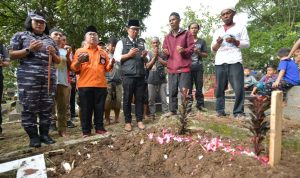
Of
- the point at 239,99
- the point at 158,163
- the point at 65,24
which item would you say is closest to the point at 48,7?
the point at 65,24

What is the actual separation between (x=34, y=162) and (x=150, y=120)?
128 inches

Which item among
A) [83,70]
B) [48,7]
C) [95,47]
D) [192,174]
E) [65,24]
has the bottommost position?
[192,174]

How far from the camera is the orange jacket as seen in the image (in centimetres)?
527

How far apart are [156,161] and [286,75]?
14.4ft

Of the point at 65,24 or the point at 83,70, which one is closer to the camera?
the point at 83,70

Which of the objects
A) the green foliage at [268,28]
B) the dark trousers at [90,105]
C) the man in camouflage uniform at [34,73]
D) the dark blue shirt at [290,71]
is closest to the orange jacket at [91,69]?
the dark trousers at [90,105]

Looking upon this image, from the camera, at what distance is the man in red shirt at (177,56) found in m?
5.82

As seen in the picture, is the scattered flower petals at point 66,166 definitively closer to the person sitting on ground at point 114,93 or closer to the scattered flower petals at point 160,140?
the scattered flower petals at point 160,140

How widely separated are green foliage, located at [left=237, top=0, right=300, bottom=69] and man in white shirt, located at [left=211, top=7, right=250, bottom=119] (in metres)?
19.2

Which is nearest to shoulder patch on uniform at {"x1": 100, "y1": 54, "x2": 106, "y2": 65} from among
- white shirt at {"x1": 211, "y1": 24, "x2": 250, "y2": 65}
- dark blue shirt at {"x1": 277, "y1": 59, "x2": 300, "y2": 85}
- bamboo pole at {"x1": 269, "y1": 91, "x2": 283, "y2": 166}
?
white shirt at {"x1": 211, "y1": 24, "x2": 250, "y2": 65}

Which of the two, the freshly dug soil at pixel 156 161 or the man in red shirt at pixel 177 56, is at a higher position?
the man in red shirt at pixel 177 56

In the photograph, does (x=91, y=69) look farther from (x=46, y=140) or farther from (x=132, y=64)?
(x=46, y=140)

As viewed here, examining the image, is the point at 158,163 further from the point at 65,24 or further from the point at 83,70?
the point at 65,24

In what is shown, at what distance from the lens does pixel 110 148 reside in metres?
4.35
